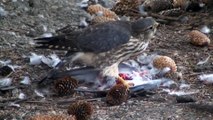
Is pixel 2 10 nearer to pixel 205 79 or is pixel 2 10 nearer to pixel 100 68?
pixel 100 68

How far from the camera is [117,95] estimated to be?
4152 mm

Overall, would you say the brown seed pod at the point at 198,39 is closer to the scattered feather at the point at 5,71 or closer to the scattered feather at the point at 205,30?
the scattered feather at the point at 205,30

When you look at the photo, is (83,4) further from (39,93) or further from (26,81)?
(39,93)

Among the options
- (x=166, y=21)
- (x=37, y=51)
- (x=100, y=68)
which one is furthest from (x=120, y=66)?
(x=166, y=21)

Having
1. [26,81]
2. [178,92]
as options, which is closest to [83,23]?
[26,81]

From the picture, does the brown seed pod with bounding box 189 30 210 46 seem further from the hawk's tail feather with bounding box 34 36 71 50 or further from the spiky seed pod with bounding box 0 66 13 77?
the spiky seed pod with bounding box 0 66 13 77

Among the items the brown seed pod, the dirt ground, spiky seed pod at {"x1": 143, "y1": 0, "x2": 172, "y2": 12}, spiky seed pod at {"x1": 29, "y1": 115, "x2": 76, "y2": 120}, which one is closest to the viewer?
spiky seed pod at {"x1": 29, "y1": 115, "x2": 76, "y2": 120}

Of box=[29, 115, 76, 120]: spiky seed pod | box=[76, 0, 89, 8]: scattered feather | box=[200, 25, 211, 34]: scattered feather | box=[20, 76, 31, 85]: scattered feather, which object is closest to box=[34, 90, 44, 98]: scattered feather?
box=[20, 76, 31, 85]: scattered feather

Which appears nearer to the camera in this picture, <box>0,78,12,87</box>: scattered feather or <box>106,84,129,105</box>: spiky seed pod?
<box>106,84,129,105</box>: spiky seed pod

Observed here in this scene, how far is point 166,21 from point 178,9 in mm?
256

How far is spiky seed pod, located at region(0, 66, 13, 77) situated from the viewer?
459cm

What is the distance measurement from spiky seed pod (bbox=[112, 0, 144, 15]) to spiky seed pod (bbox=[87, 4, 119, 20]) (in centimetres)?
23

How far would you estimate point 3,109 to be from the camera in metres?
4.02

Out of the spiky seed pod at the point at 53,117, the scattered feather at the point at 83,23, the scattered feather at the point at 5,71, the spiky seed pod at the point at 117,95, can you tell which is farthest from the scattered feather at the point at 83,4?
the spiky seed pod at the point at 53,117
